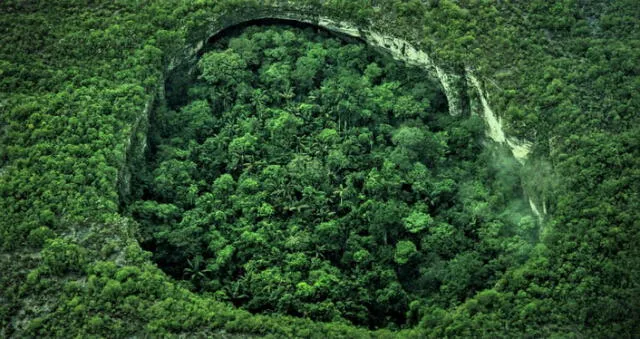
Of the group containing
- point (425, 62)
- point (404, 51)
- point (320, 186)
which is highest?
point (404, 51)

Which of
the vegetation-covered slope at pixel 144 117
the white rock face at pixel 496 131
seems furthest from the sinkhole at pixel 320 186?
the vegetation-covered slope at pixel 144 117

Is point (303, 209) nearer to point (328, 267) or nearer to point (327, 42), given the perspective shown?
point (328, 267)

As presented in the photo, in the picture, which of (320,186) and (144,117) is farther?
(144,117)

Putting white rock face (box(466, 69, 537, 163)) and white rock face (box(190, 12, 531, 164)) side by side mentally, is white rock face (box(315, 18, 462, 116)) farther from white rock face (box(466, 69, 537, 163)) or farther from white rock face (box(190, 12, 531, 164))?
white rock face (box(466, 69, 537, 163))

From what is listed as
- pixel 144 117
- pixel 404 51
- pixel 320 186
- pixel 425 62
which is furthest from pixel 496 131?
pixel 144 117

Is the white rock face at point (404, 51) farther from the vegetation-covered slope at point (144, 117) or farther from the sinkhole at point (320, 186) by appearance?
the vegetation-covered slope at point (144, 117)

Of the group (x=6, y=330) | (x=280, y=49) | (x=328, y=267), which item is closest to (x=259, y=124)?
(x=280, y=49)

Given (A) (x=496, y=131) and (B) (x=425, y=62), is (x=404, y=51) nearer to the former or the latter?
(B) (x=425, y=62)
